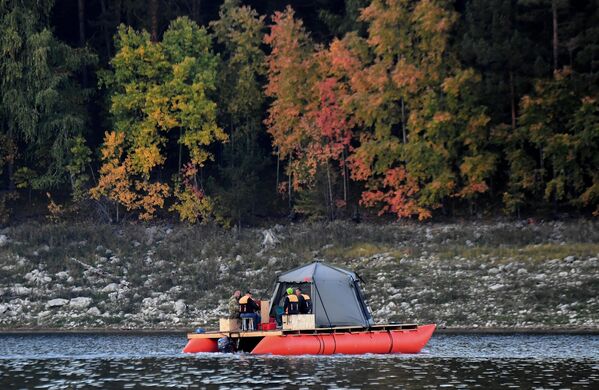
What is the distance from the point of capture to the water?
38.7 metres

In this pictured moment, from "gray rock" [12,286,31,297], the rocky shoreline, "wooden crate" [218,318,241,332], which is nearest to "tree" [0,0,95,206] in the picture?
the rocky shoreline

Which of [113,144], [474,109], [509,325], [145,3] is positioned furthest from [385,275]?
[145,3]

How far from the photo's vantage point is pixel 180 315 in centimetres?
6294

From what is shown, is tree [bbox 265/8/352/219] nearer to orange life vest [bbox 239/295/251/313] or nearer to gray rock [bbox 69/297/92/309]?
gray rock [bbox 69/297/92/309]

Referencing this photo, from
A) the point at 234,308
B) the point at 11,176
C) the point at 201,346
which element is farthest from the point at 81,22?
the point at 201,346

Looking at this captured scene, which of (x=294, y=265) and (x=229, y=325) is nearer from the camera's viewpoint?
(x=229, y=325)

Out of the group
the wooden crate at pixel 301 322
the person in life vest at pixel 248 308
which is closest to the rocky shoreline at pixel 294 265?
the person in life vest at pixel 248 308

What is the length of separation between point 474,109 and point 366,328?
27658mm

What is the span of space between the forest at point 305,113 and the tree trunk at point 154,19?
214 mm

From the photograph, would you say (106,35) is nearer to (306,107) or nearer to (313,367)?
(306,107)

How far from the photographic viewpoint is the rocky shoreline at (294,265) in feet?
197

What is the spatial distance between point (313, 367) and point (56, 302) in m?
24.8

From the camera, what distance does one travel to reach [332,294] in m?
50.3

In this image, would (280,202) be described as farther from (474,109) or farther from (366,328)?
(366,328)
